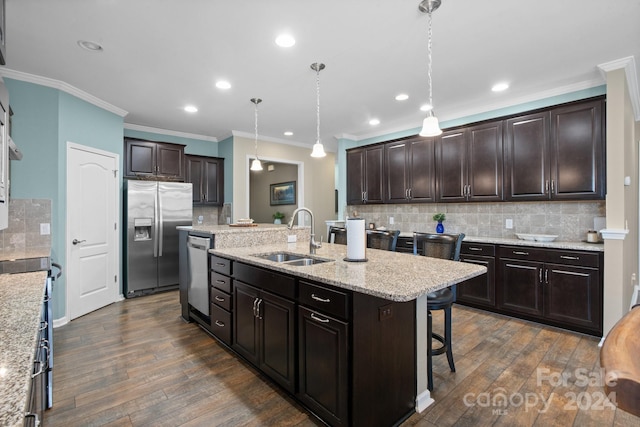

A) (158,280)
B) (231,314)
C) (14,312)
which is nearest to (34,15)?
(14,312)

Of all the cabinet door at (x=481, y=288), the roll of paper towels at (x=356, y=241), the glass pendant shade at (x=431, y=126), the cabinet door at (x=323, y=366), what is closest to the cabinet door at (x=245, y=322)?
the cabinet door at (x=323, y=366)

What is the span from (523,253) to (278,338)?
2907 mm

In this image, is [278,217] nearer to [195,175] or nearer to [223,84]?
[195,175]

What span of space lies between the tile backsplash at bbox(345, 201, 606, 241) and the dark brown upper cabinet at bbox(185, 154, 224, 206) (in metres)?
2.92

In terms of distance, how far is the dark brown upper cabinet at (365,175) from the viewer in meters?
5.26

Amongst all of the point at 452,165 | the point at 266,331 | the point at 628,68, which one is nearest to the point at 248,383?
the point at 266,331

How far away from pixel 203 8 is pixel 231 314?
7.71 feet

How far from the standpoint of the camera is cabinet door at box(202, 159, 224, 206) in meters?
5.70

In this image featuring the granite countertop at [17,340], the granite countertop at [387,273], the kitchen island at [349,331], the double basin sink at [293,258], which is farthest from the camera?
the double basin sink at [293,258]

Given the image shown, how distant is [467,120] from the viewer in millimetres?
4375

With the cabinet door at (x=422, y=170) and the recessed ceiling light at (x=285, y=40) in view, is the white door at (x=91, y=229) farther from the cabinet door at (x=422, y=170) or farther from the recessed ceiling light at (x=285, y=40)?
the cabinet door at (x=422, y=170)

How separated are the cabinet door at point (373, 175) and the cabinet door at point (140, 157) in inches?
136

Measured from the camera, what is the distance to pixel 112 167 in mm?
4191

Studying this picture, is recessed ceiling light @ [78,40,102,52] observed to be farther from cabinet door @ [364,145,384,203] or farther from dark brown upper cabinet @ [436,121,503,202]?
dark brown upper cabinet @ [436,121,503,202]
